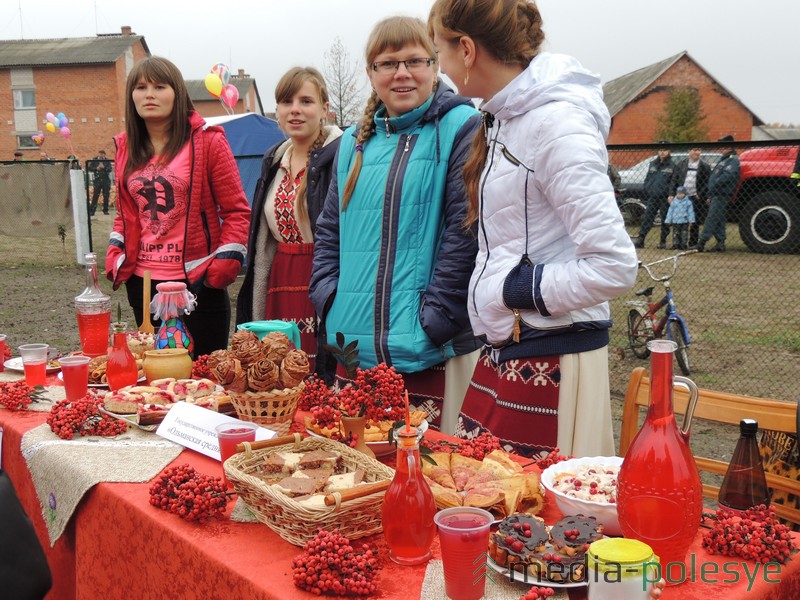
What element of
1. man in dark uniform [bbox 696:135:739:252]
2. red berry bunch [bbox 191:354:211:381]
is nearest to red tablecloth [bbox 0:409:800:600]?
red berry bunch [bbox 191:354:211:381]

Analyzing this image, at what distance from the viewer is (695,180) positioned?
267 inches

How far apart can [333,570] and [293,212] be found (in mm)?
2334

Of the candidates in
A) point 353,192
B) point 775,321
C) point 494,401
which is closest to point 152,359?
point 353,192

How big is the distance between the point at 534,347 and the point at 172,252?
1.98m

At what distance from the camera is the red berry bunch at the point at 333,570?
3.89ft

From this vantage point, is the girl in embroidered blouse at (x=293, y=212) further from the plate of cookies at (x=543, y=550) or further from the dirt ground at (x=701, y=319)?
the dirt ground at (x=701, y=319)

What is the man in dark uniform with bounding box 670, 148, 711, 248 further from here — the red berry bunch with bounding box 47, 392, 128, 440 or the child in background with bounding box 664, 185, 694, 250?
the red berry bunch with bounding box 47, 392, 128, 440

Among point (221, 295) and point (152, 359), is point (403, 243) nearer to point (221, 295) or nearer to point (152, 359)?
point (152, 359)

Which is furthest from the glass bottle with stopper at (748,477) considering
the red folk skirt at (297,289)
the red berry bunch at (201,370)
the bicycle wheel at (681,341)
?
the bicycle wheel at (681,341)

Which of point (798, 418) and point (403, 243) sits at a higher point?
point (403, 243)

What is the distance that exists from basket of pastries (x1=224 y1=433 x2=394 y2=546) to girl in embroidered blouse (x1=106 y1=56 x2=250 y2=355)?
1.86 m

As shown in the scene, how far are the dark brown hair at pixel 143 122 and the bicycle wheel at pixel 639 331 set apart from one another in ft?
13.8

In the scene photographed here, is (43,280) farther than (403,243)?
Yes

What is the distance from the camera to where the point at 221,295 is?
11.6 feet
